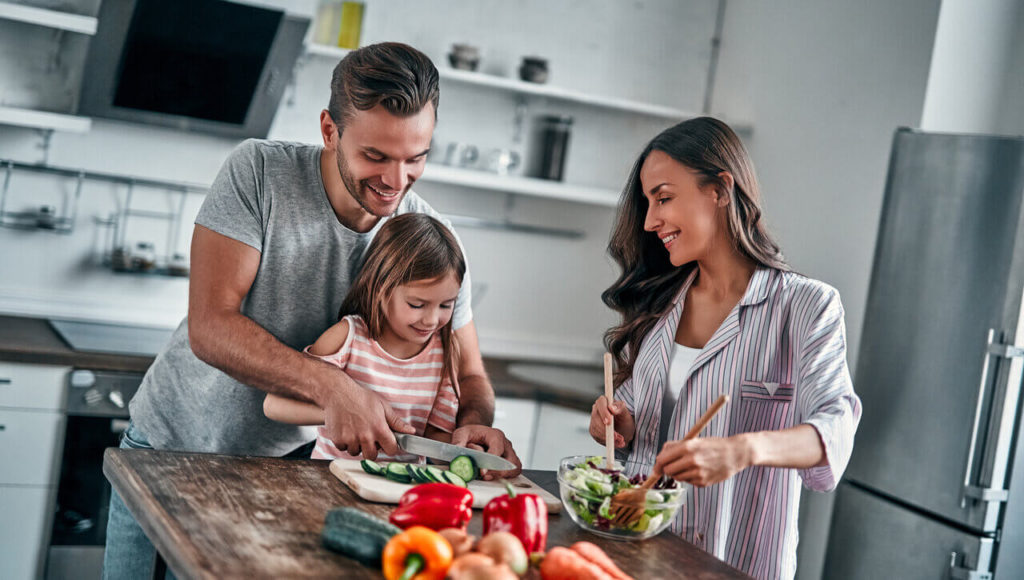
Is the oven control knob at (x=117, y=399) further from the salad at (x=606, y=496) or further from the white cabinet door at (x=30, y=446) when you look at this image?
the salad at (x=606, y=496)

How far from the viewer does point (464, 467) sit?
5.60ft

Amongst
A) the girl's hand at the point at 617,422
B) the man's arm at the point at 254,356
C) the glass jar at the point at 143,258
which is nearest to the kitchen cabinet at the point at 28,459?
the glass jar at the point at 143,258

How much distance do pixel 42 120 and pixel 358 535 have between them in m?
2.26

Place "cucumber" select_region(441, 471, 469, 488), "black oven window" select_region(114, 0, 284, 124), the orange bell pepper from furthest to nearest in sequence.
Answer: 1. "black oven window" select_region(114, 0, 284, 124)
2. "cucumber" select_region(441, 471, 469, 488)
3. the orange bell pepper

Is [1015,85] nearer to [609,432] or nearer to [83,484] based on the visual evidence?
[609,432]

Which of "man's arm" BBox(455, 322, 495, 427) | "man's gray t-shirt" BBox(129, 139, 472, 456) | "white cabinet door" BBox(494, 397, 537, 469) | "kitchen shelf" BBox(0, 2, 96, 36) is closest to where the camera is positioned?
"man's gray t-shirt" BBox(129, 139, 472, 456)

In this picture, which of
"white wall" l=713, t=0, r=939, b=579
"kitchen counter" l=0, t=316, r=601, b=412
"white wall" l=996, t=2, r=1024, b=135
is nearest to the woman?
"kitchen counter" l=0, t=316, r=601, b=412

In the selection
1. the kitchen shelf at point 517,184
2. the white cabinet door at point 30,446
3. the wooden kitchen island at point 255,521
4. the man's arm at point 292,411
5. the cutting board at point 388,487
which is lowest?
the white cabinet door at point 30,446

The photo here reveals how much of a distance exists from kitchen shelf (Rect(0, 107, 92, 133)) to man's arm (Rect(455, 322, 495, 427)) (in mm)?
1667

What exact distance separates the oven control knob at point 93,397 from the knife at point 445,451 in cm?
148

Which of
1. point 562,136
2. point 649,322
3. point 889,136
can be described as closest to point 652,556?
point 649,322

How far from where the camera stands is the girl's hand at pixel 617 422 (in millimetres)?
1823

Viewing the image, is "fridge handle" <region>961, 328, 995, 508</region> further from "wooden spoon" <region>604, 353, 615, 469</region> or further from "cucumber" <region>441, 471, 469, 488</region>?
"cucumber" <region>441, 471, 469, 488</region>

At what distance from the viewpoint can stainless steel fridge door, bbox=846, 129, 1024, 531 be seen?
2.70 m
